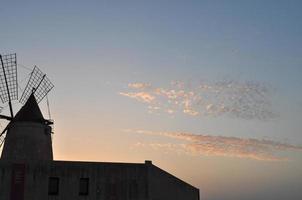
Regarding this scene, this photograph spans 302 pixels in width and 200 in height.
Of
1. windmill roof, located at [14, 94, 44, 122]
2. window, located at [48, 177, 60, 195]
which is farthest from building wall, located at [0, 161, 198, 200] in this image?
windmill roof, located at [14, 94, 44, 122]

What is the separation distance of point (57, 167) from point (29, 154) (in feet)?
21.9

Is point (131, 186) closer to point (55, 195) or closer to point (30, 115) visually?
point (55, 195)

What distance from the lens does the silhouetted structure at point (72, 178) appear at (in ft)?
105

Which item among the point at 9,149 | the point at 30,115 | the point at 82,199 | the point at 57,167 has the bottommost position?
the point at 82,199

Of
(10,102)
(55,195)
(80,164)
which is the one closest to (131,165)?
(80,164)

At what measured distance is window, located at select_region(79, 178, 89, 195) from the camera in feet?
109

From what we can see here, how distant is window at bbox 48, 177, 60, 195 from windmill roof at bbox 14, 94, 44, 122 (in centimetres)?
959

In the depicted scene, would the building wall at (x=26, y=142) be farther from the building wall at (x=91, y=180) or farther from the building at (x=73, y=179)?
the building wall at (x=91, y=180)

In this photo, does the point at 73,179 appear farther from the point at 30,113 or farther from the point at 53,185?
the point at 30,113

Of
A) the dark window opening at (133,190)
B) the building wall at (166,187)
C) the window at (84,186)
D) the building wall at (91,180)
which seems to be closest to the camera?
the building wall at (91,180)

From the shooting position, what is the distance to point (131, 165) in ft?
115

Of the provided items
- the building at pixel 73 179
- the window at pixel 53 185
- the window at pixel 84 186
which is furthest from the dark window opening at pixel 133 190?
the window at pixel 53 185

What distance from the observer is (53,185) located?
3266cm

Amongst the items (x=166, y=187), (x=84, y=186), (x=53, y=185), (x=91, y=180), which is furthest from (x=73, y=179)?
(x=166, y=187)
